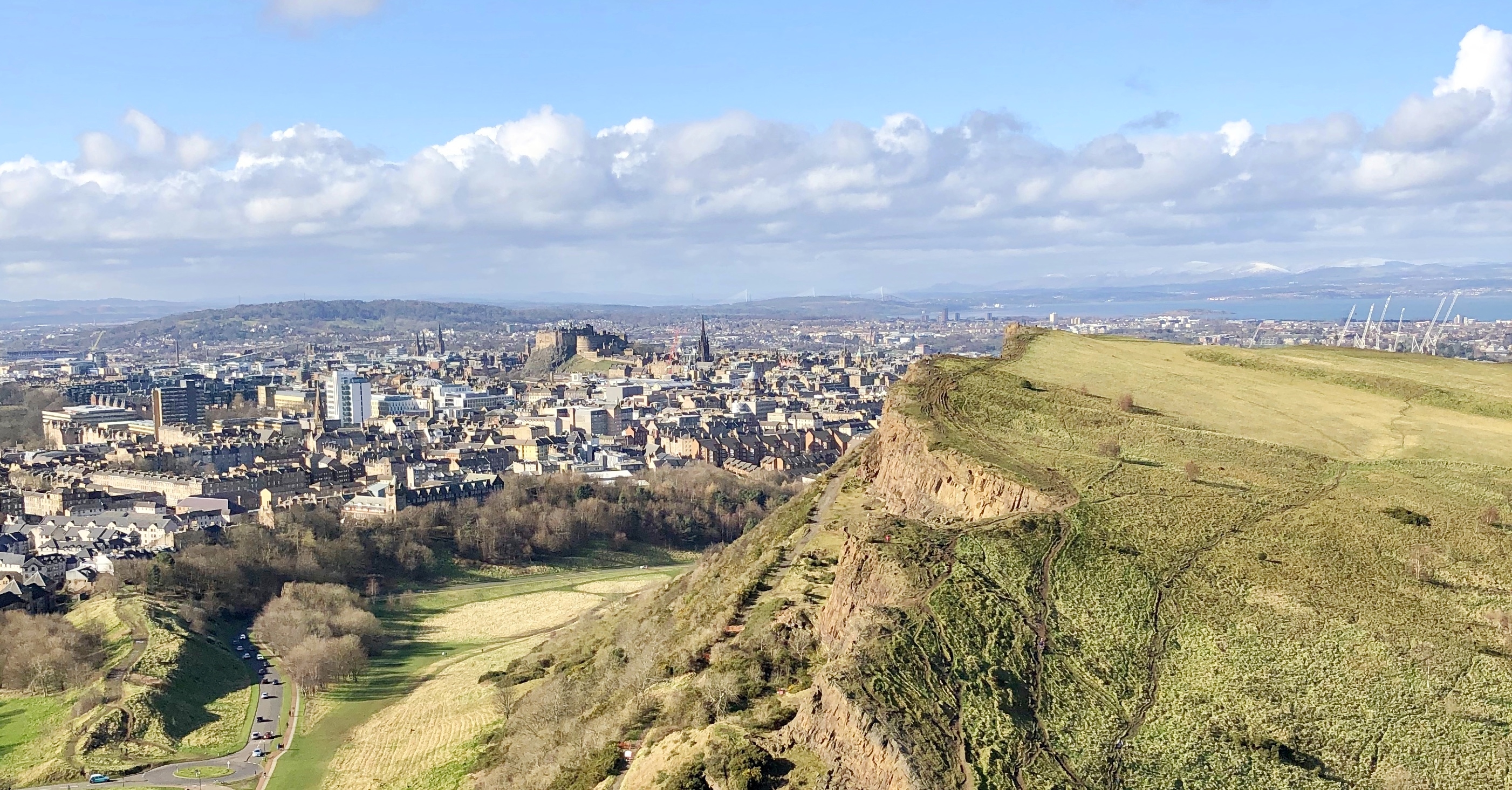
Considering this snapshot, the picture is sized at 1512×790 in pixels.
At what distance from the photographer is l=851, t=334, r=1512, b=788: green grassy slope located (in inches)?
803

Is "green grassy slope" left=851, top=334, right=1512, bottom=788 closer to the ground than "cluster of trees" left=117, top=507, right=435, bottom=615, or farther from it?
farther from it

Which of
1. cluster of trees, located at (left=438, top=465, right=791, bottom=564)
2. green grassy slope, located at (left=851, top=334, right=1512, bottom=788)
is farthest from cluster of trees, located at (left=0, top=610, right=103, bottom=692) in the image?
green grassy slope, located at (left=851, top=334, right=1512, bottom=788)

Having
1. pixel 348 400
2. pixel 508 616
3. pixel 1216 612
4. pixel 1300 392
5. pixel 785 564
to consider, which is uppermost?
pixel 1300 392

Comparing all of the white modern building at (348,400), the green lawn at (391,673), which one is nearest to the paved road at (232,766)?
the green lawn at (391,673)

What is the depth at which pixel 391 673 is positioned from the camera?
53.2 m

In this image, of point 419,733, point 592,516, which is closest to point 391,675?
point 419,733

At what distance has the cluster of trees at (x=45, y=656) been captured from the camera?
50406mm

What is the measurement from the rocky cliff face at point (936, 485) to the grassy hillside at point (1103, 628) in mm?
147

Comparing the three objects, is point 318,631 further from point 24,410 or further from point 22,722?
point 24,410

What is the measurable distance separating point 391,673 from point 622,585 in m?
17.2

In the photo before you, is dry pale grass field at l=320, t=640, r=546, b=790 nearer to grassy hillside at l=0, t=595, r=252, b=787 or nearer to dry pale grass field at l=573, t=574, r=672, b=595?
grassy hillside at l=0, t=595, r=252, b=787

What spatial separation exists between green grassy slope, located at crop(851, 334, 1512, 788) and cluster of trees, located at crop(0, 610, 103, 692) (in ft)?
110

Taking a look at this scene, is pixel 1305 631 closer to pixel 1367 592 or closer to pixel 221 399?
pixel 1367 592

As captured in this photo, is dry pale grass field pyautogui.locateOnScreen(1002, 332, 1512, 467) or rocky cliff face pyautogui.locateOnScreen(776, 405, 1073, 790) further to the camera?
dry pale grass field pyautogui.locateOnScreen(1002, 332, 1512, 467)
